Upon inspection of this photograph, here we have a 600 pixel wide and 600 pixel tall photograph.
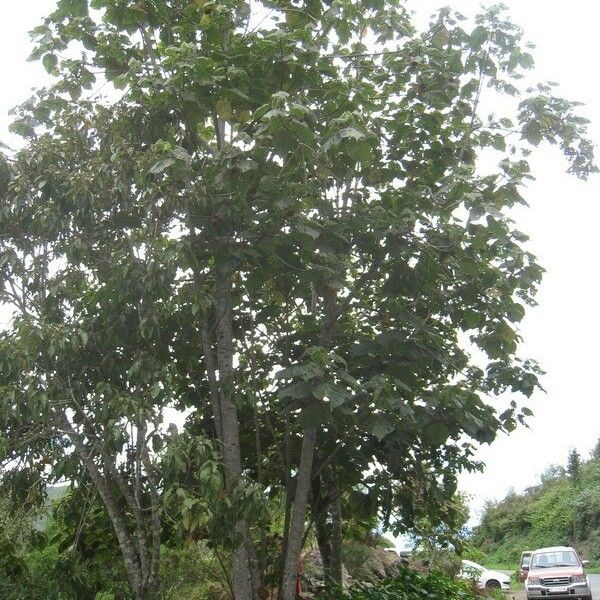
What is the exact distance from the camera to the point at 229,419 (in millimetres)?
6504

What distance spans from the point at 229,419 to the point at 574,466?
32.1m

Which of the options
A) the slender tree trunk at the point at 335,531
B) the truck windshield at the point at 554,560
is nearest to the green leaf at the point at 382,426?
the slender tree trunk at the point at 335,531

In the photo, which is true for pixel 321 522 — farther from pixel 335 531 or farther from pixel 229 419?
pixel 229 419

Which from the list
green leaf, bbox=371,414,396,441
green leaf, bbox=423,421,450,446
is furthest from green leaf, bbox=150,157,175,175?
green leaf, bbox=423,421,450,446

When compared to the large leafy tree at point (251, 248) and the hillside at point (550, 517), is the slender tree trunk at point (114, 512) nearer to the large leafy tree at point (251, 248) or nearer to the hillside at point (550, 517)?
the large leafy tree at point (251, 248)

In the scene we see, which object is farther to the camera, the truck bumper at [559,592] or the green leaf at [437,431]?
the truck bumper at [559,592]

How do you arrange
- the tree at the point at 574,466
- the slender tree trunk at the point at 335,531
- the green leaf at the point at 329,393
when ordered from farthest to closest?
1. the tree at the point at 574,466
2. the slender tree trunk at the point at 335,531
3. the green leaf at the point at 329,393

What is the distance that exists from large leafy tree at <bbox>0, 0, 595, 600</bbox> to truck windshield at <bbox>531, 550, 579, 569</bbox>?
12506 millimetres

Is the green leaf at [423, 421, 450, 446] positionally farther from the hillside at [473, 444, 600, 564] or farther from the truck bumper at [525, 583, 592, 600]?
the hillside at [473, 444, 600, 564]

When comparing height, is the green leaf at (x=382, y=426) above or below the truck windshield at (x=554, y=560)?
above

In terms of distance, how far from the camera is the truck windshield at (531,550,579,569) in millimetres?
18125

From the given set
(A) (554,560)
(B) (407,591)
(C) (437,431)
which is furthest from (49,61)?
(A) (554,560)

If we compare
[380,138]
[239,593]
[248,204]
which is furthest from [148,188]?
[239,593]

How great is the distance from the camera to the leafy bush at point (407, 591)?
792 centimetres
